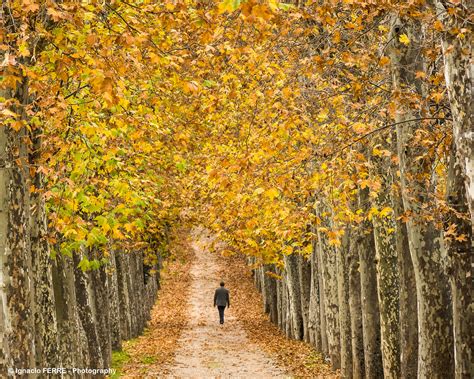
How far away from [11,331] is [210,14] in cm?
425

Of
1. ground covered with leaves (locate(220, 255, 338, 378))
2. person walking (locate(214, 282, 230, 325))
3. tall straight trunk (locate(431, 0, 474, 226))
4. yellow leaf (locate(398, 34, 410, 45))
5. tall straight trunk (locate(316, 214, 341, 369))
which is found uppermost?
yellow leaf (locate(398, 34, 410, 45))

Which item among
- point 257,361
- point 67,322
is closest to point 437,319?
point 67,322

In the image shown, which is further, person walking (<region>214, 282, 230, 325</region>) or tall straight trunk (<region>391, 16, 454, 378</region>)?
person walking (<region>214, 282, 230, 325</region>)

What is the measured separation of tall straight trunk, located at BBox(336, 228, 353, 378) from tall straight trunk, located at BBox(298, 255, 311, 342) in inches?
387

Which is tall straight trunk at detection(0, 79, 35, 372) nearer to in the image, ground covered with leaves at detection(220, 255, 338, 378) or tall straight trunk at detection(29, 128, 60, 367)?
tall straight trunk at detection(29, 128, 60, 367)

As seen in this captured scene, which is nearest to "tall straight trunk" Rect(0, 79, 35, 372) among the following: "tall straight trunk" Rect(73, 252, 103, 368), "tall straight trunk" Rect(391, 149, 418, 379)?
"tall straight trunk" Rect(391, 149, 418, 379)

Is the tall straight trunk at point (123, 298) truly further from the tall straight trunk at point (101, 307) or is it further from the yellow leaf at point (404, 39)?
the yellow leaf at point (404, 39)

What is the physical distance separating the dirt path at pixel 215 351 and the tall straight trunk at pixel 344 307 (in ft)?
9.10

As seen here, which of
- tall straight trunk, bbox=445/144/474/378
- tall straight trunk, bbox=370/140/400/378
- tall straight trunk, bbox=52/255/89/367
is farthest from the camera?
tall straight trunk, bbox=370/140/400/378

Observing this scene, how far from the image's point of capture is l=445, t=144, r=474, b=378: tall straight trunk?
972cm

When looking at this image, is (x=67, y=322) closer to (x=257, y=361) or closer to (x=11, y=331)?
(x=11, y=331)

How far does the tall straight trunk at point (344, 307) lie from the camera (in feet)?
64.2

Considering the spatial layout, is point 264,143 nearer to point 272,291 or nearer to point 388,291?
point 388,291

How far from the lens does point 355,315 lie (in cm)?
1861
